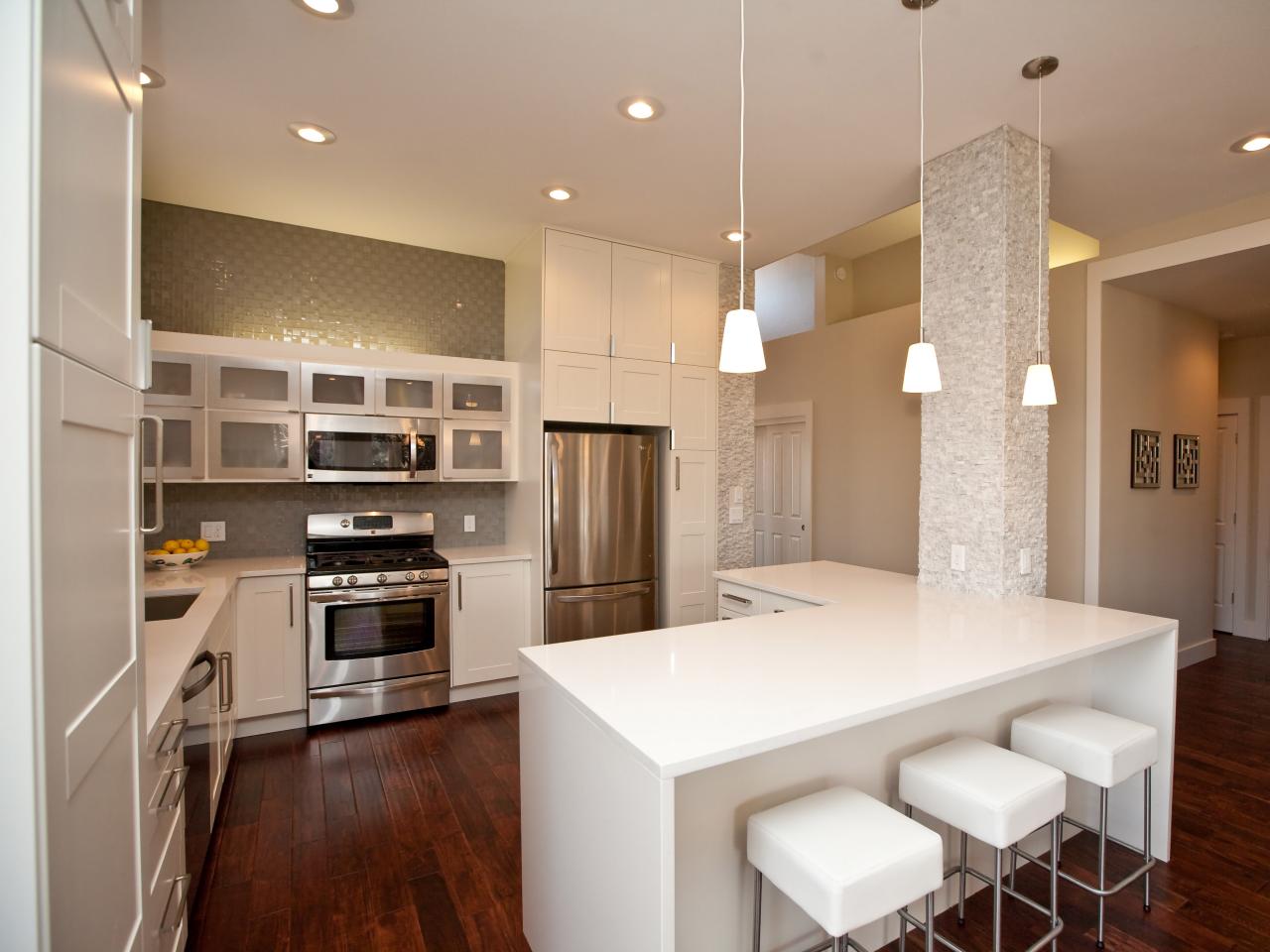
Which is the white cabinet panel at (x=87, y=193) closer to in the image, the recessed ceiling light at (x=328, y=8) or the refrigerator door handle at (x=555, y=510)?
the recessed ceiling light at (x=328, y=8)

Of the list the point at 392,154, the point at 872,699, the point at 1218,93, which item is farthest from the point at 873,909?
the point at 392,154

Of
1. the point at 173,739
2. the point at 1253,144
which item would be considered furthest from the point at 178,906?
the point at 1253,144

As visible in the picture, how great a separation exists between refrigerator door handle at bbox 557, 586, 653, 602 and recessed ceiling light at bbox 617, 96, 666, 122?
99.5 inches

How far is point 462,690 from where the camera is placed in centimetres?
383

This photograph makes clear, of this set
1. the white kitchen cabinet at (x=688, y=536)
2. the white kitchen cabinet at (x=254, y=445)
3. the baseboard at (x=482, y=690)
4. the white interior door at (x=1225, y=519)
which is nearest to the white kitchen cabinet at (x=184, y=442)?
the white kitchen cabinet at (x=254, y=445)

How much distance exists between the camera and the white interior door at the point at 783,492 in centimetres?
567

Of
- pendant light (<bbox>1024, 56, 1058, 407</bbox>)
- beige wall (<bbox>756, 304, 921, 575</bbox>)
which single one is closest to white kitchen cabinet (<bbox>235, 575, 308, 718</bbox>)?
pendant light (<bbox>1024, 56, 1058, 407</bbox>)

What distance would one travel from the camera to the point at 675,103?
2.48m

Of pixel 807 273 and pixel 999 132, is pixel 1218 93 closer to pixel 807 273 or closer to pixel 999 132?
pixel 999 132

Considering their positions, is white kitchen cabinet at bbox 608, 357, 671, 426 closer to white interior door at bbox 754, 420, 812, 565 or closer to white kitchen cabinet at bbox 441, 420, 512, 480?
white kitchen cabinet at bbox 441, 420, 512, 480

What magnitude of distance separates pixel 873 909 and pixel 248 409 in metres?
3.52

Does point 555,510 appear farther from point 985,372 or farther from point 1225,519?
point 1225,519

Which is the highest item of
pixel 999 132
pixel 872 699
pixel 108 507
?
pixel 999 132

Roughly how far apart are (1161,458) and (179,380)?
19.8ft
